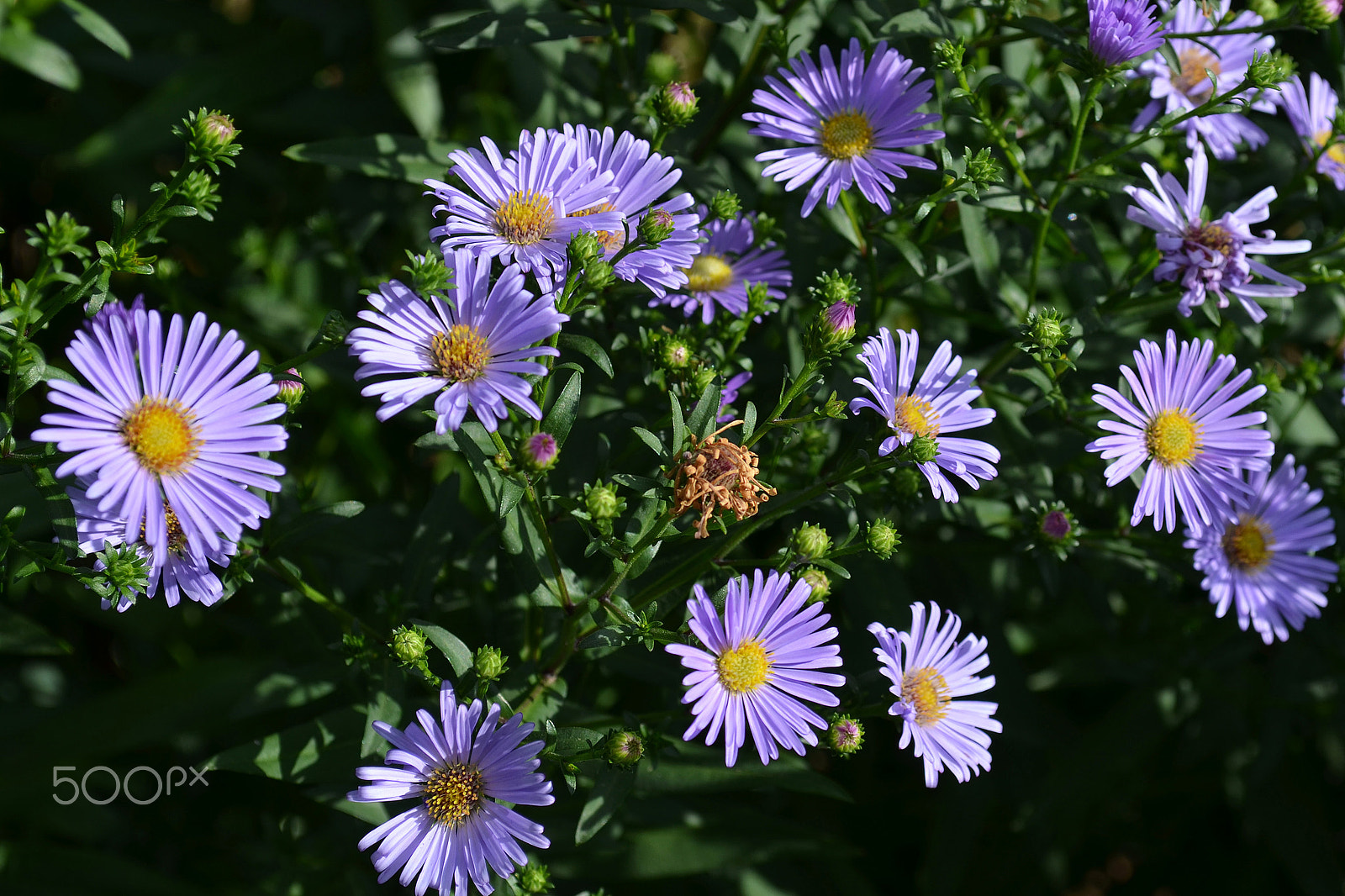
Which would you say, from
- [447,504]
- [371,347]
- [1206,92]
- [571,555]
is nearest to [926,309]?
[1206,92]

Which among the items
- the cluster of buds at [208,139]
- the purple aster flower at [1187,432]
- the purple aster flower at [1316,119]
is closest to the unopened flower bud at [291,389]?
the cluster of buds at [208,139]

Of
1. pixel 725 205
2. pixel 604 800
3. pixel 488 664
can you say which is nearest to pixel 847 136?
pixel 725 205

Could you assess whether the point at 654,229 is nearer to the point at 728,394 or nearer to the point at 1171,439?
the point at 728,394

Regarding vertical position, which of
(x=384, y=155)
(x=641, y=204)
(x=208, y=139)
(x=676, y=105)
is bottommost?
(x=208, y=139)

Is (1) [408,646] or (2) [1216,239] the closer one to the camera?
(1) [408,646]

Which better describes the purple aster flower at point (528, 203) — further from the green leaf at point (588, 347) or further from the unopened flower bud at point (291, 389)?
the unopened flower bud at point (291, 389)

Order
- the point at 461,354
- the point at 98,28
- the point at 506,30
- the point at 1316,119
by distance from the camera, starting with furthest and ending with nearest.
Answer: the point at 1316,119, the point at 98,28, the point at 506,30, the point at 461,354

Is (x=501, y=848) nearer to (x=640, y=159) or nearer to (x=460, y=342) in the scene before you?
(x=460, y=342)
